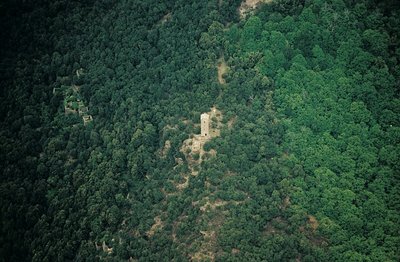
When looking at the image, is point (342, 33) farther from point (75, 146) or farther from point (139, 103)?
point (75, 146)

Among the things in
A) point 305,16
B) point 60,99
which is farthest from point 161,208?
point 305,16

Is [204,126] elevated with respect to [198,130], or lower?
elevated

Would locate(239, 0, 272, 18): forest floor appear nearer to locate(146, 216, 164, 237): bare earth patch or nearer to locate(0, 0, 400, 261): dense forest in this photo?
locate(0, 0, 400, 261): dense forest

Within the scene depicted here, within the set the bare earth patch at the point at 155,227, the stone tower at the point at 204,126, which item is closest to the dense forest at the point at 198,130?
the bare earth patch at the point at 155,227

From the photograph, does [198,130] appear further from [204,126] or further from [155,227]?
[155,227]

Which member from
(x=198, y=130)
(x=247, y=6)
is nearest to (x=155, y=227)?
(x=198, y=130)
